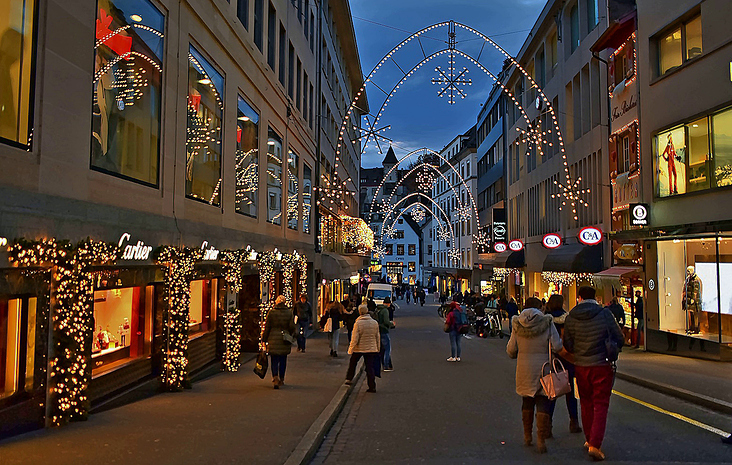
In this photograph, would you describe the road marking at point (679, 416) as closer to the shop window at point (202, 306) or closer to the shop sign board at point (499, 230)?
the shop window at point (202, 306)

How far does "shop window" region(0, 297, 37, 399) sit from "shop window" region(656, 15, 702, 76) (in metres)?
16.7

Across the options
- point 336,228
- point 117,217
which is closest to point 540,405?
point 117,217

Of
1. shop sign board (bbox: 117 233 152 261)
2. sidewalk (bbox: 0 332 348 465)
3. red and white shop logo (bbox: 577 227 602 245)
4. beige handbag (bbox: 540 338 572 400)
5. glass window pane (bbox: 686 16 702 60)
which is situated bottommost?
sidewalk (bbox: 0 332 348 465)

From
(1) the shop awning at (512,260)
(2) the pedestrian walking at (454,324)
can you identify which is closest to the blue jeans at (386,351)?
(2) the pedestrian walking at (454,324)

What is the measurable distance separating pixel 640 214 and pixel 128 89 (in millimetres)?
14917

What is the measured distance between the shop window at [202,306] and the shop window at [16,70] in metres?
6.99

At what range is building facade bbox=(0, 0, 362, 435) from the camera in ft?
23.7

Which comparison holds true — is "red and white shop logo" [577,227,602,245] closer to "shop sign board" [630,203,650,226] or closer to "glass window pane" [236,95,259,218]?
"shop sign board" [630,203,650,226]

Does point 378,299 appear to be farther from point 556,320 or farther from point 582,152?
point 556,320

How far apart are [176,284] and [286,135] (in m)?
→ 11.8

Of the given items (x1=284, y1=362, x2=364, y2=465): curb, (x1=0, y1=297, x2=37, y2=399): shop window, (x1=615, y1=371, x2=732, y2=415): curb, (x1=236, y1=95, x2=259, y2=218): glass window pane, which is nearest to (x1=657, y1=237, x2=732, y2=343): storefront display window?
(x1=615, y1=371, x2=732, y2=415): curb

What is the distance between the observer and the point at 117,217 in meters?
9.14

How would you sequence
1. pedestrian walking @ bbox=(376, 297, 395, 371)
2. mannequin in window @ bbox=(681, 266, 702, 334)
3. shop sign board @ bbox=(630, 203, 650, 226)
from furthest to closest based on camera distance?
shop sign board @ bbox=(630, 203, 650, 226)
mannequin in window @ bbox=(681, 266, 702, 334)
pedestrian walking @ bbox=(376, 297, 395, 371)

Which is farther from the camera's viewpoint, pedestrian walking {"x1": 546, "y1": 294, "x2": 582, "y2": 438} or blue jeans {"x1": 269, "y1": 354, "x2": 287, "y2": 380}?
blue jeans {"x1": 269, "y1": 354, "x2": 287, "y2": 380}
